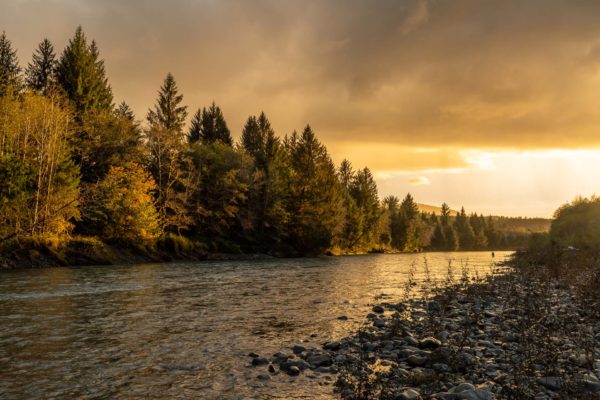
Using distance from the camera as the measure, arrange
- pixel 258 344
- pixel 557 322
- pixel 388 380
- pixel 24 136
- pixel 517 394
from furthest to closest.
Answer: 1. pixel 24 136
2. pixel 557 322
3. pixel 258 344
4. pixel 388 380
5. pixel 517 394

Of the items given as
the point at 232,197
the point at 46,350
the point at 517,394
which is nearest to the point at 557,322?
the point at 517,394

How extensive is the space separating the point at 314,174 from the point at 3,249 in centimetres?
5448

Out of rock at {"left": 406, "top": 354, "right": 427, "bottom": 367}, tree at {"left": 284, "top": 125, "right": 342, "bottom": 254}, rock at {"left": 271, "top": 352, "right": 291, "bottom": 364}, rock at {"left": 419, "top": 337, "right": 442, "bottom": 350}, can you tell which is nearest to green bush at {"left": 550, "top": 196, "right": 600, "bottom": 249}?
tree at {"left": 284, "top": 125, "right": 342, "bottom": 254}

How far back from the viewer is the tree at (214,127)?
10425 cm

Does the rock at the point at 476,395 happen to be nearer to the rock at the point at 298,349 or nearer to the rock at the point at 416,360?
the rock at the point at 416,360

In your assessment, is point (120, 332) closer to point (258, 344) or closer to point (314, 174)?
point (258, 344)

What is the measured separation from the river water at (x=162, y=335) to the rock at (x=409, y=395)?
128 cm

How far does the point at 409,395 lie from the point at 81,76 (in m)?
73.0

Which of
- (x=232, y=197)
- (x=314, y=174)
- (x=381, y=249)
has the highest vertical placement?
(x=314, y=174)

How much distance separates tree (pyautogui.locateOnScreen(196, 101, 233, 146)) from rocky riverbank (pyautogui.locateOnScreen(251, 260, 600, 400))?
94752 millimetres

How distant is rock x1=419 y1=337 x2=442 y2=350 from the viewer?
1010 cm

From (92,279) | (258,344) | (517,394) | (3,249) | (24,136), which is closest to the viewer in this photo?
(517,394)

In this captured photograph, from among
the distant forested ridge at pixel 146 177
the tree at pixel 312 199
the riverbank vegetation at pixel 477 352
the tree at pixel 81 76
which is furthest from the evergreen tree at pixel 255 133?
the riverbank vegetation at pixel 477 352

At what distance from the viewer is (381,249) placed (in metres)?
108
